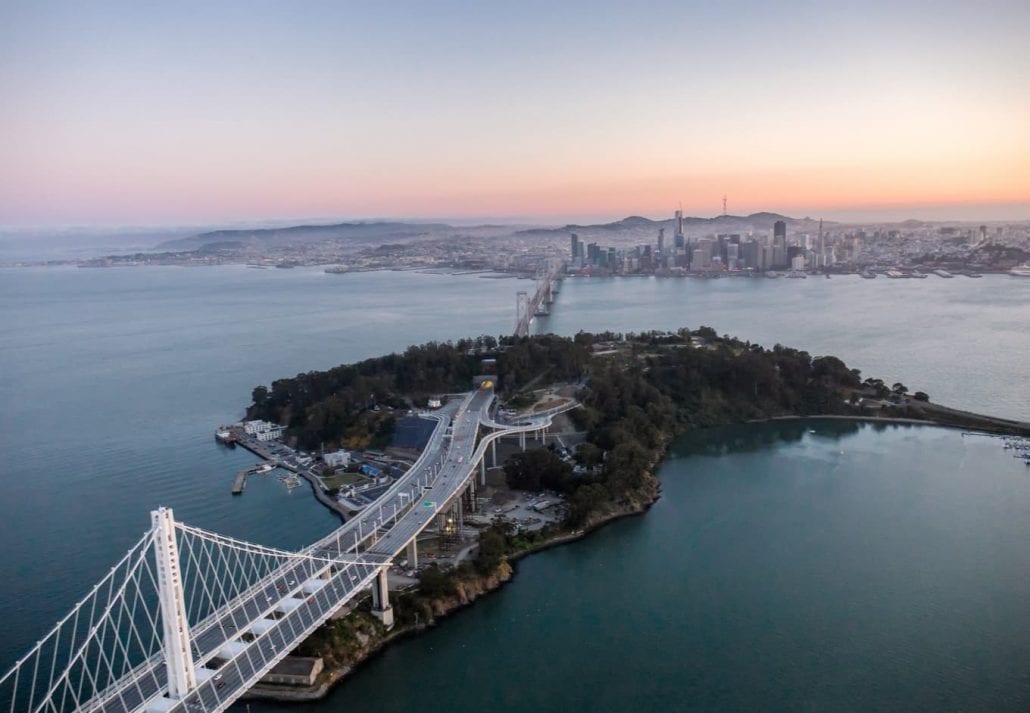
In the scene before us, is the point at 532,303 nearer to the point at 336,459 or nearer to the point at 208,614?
the point at 336,459

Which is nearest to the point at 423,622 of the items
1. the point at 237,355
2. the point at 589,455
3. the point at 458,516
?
the point at 458,516

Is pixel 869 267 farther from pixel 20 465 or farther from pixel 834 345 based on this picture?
pixel 20 465

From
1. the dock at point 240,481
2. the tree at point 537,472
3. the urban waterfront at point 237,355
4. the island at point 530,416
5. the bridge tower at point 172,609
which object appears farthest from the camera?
the dock at point 240,481

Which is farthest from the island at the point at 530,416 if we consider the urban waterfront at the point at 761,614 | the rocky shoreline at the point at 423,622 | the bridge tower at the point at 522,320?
the bridge tower at the point at 522,320

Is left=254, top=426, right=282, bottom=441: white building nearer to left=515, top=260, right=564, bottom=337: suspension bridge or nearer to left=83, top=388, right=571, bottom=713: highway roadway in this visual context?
left=83, top=388, right=571, bottom=713: highway roadway

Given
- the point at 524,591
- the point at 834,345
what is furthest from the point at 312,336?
the point at 524,591

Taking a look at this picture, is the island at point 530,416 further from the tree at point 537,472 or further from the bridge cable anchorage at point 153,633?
the bridge cable anchorage at point 153,633

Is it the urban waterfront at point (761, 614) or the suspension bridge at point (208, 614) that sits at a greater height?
the suspension bridge at point (208, 614)
